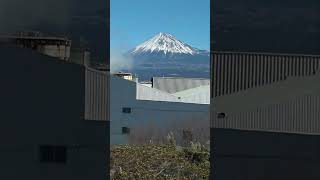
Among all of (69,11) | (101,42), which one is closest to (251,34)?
A: (101,42)

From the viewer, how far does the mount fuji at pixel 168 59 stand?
19.9 ft

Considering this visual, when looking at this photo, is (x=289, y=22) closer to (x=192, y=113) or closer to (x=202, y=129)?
(x=202, y=129)

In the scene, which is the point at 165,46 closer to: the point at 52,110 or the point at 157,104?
the point at 52,110

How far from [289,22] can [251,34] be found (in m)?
0.39

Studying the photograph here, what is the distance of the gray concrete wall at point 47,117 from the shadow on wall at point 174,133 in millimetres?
973

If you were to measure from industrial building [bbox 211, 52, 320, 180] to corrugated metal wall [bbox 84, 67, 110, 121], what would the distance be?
117 centimetres

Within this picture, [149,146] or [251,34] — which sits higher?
[251,34]

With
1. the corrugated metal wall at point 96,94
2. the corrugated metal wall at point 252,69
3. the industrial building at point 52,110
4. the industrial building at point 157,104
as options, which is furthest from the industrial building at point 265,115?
the industrial building at point 52,110

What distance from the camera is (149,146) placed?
24.4ft

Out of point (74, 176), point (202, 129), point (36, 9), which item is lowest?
point (74, 176)

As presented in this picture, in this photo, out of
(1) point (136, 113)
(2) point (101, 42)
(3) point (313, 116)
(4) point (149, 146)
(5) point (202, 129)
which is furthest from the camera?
(1) point (136, 113)

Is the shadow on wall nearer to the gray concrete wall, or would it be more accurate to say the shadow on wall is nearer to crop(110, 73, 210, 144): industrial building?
crop(110, 73, 210, 144): industrial building

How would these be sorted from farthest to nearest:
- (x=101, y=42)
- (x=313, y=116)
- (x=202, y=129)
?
(x=202, y=129) → (x=101, y=42) → (x=313, y=116)

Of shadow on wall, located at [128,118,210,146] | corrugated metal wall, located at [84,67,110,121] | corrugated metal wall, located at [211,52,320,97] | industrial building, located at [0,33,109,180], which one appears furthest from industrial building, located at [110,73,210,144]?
corrugated metal wall, located at [211,52,320,97]
